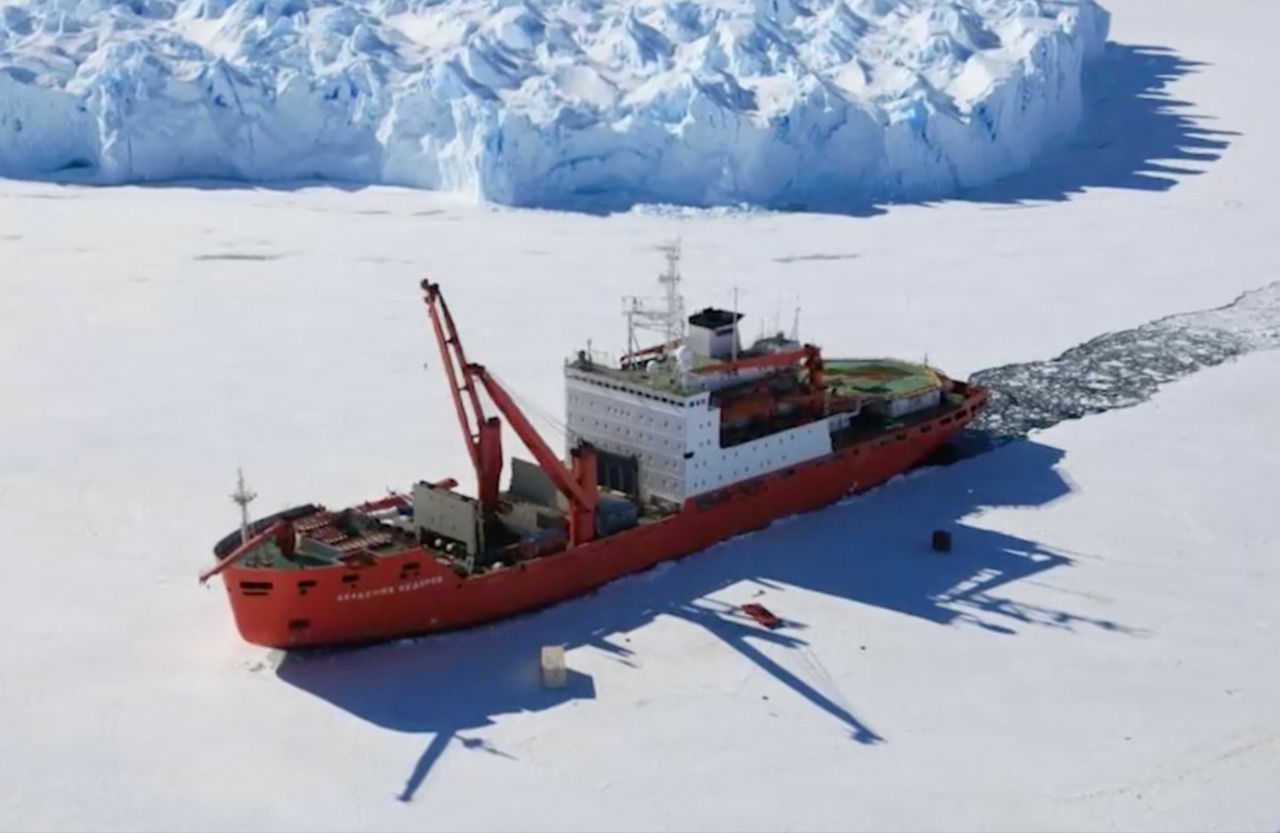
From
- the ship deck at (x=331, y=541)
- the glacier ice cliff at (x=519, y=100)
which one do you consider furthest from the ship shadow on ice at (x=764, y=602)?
the glacier ice cliff at (x=519, y=100)

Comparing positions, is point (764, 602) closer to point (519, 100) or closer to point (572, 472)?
point (572, 472)

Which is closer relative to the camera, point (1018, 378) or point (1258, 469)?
point (1258, 469)

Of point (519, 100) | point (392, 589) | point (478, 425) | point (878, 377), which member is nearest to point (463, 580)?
point (392, 589)

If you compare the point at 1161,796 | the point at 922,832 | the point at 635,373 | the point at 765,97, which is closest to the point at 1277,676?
the point at 1161,796

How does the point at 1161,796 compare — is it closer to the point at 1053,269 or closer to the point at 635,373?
the point at 635,373

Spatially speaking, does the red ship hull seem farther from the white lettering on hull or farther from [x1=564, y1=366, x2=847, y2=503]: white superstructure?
[x1=564, y1=366, x2=847, y2=503]: white superstructure

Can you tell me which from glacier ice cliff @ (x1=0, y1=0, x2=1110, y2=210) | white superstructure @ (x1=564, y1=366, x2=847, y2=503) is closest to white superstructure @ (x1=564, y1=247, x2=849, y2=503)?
white superstructure @ (x1=564, y1=366, x2=847, y2=503)
